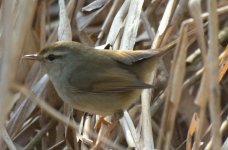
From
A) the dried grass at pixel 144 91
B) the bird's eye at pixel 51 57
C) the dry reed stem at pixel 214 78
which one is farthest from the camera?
the bird's eye at pixel 51 57

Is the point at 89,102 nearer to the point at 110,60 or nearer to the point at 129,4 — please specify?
the point at 110,60

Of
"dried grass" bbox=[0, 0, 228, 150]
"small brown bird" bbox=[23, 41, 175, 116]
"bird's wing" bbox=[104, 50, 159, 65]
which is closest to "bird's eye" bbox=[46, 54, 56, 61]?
"small brown bird" bbox=[23, 41, 175, 116]

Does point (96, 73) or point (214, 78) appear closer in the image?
point (214, 78)

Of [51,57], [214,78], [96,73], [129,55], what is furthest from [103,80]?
[214,78]

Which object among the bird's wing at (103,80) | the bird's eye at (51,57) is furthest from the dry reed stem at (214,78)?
the bird's eye at (51,57)

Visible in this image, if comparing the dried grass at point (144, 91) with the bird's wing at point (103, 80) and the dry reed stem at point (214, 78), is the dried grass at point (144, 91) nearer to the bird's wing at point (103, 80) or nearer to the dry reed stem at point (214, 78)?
the dry reed stem at point (214, 78)

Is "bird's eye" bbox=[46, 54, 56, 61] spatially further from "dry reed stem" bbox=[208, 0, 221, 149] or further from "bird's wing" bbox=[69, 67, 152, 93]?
"dry reed stem" bbox=[208, 0, 221, 149]

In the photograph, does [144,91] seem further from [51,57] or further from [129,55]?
[51,57]
